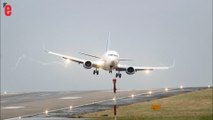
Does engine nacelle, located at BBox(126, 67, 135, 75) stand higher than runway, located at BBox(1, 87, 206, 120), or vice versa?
engine nacelle, located at BBox(126, 67, 135, 75)

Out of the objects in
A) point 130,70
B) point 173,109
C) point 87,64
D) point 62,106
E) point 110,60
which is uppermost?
point 110,60

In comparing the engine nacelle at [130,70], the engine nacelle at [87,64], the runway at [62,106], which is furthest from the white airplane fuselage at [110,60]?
the runway at [62,106]

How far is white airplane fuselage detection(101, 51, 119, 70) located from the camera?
223ft

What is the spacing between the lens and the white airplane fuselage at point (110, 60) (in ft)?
223

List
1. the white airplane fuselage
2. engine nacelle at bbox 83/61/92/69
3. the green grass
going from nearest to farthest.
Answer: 1. the green grass
2. the white airplane fuselage
3. engine nacelle at bbox 83/61/92/69

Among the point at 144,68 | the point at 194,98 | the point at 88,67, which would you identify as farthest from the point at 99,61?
the point at 194,98

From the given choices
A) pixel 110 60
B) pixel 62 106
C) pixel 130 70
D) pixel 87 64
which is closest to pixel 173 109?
pixel 62 106

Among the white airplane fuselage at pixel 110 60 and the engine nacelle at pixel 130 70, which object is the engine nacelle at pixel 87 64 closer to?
the white airplane fuselage at pixel 110 60

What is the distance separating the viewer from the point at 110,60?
67.9 metres

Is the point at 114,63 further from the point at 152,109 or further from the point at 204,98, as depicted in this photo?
the point at 152,109

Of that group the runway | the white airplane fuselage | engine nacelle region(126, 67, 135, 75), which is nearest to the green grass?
the runway

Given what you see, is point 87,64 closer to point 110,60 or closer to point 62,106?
point 110,60

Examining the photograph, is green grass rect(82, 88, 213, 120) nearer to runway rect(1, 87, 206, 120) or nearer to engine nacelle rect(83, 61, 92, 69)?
runway rect(1, 87, 206, 120)

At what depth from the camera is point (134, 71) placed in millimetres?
73250
